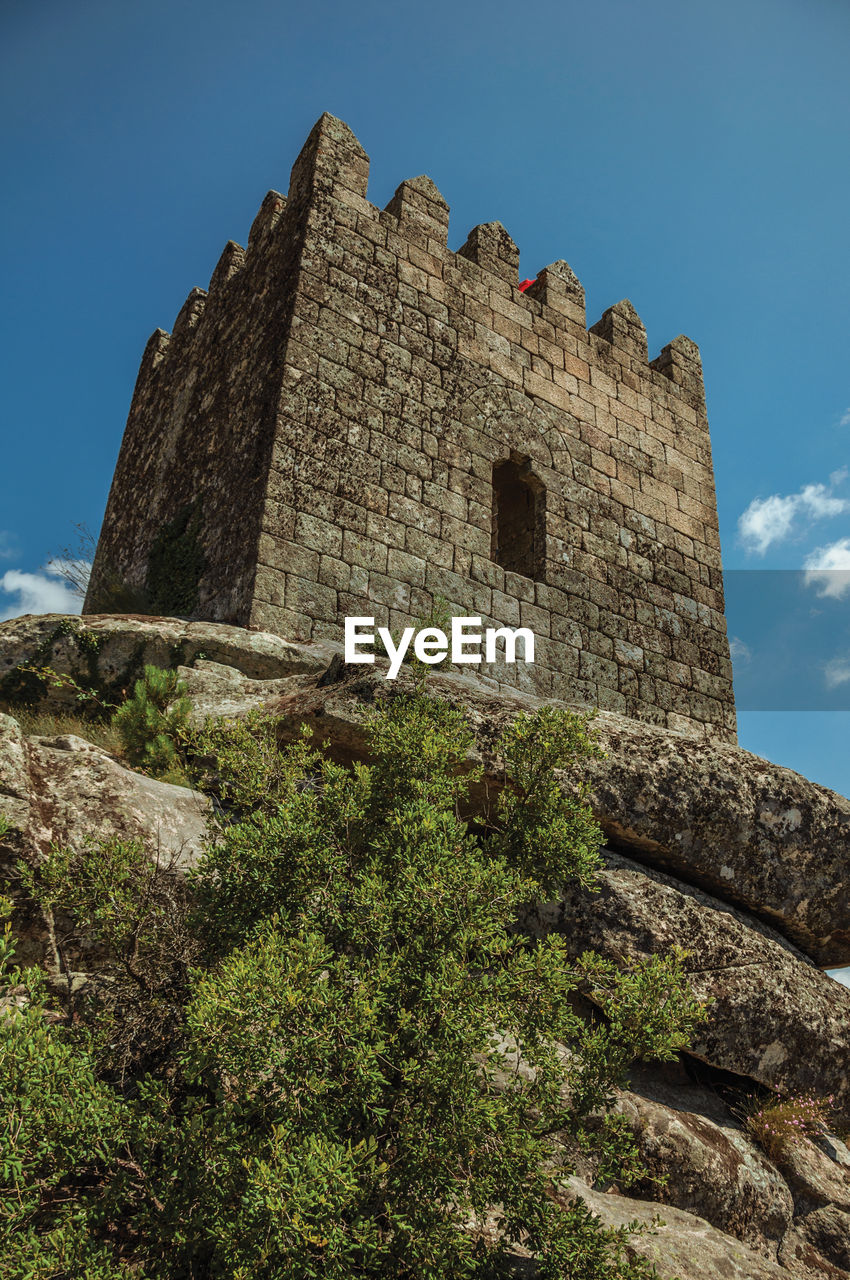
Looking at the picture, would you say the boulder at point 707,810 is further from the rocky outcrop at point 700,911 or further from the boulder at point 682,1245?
the boulder at point 682,1245

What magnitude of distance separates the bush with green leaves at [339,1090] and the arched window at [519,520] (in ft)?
16.7

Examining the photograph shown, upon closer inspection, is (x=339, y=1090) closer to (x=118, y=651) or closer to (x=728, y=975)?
(x=728, y=975)

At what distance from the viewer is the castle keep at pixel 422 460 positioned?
20.9 feet

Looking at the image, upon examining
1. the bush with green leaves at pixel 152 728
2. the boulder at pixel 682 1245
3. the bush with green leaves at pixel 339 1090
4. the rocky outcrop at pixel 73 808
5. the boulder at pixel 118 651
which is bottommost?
the boulder at pixel 682 1245

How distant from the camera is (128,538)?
29.4 ft

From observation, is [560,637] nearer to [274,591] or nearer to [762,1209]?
[274,591]

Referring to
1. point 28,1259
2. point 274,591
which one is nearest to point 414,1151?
point 28,1259

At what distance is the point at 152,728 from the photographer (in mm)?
4406

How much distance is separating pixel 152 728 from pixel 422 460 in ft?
11.3

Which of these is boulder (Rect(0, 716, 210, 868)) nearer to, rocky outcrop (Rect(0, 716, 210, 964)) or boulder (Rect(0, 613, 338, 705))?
rocky outcrop (Rect(0, 716, 210, 964))

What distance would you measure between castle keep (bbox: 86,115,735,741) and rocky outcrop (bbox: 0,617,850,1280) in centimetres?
230

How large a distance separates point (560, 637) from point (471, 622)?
1082 millimetres

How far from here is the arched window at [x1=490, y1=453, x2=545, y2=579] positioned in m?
7.68

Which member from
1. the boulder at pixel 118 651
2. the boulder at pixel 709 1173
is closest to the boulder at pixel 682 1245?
the boulder at pixel 709 1173
